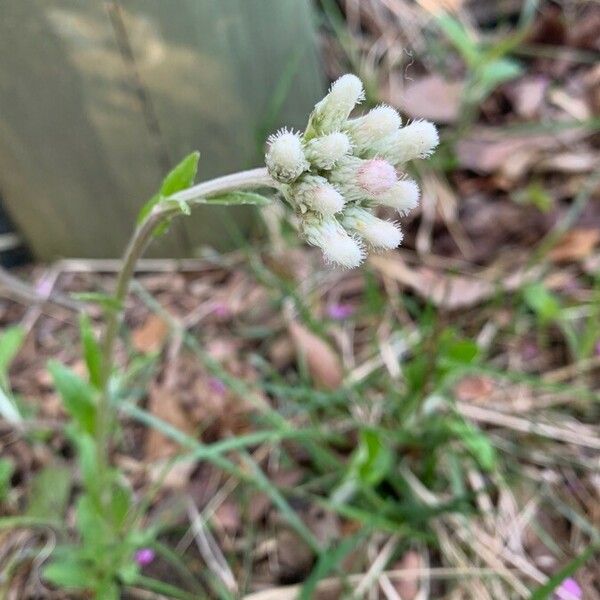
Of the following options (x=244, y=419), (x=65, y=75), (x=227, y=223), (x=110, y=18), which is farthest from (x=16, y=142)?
(x=244, y=419)

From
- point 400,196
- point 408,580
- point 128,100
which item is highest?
point 400,196

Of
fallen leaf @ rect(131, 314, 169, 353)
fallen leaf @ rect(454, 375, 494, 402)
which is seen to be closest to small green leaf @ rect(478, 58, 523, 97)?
fallen leaf @ rect(454, 375, 494, 402)

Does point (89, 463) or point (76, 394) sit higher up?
point (76, 394)

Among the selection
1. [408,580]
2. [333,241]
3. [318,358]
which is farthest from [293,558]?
[333,241]

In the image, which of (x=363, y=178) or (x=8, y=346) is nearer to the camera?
(x=363, y=178)

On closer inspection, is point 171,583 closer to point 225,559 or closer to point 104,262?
point 225,559

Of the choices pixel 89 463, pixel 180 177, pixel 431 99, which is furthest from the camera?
pixel 431 99

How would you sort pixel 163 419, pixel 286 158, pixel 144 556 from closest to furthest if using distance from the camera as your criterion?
pixel 286 158
pixel 144 556
pixel 163 419

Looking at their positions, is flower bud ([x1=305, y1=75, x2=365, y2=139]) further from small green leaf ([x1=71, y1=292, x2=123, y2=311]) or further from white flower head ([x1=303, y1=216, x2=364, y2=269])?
small green leaf ([x1=71, y1=292, x2=123, y2=311])

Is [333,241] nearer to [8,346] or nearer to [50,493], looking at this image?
[8,346]
